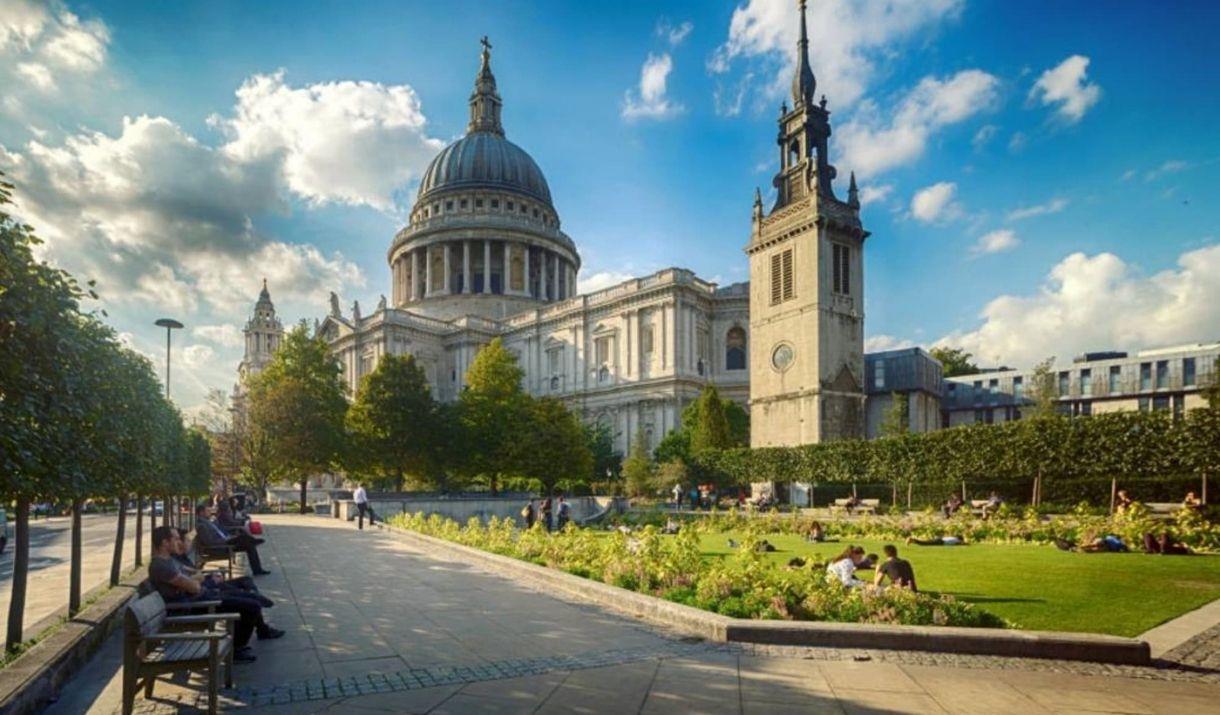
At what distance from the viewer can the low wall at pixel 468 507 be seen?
35781 millimetres

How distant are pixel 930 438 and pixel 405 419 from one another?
30534mm

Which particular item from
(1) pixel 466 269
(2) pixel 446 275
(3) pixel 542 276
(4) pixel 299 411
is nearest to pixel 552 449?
(4) pixel 299 411

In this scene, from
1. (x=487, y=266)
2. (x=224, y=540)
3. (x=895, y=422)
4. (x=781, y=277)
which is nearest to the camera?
(x=224, y=540)

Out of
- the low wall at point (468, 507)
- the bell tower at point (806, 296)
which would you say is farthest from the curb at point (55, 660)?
the bell tower at point (806, 296)

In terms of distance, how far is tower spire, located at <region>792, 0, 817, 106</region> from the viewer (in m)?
48.2

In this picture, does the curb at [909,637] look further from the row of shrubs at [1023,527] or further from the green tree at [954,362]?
the green tree at [954,362]

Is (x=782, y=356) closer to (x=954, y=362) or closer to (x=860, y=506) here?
(x=860, y=506)

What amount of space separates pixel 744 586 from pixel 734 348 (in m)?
57.5

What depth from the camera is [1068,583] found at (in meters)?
12.0

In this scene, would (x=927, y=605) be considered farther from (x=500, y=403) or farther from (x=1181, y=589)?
(x=500, y=403)

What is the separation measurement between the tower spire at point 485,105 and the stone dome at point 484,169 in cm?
257

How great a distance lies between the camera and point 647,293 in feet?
210

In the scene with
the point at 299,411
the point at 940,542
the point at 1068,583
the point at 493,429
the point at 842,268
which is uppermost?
the point at 842,268

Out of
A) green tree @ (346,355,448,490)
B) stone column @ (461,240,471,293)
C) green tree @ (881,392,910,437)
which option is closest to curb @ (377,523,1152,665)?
green tree @ (346,355,448,490)
